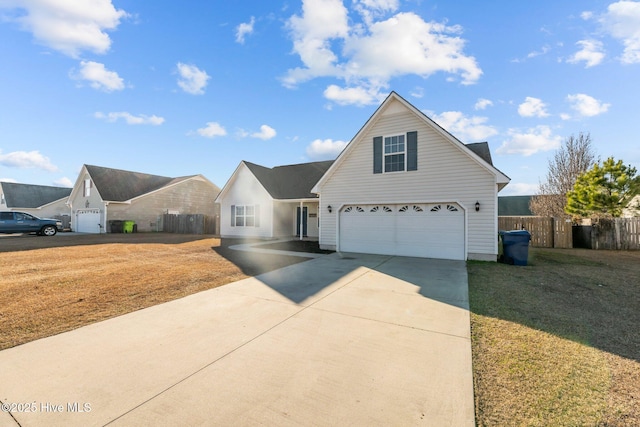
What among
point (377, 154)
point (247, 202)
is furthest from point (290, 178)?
point (377, 154)

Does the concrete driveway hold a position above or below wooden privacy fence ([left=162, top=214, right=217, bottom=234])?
below

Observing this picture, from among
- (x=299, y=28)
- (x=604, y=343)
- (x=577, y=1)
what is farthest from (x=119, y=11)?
(x=604, y=343)

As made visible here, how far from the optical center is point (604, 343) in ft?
11.6

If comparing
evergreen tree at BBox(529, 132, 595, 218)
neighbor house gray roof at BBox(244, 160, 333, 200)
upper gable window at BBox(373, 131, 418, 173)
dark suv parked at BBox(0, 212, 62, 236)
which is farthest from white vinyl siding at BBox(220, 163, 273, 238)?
evergreen tree at BBox(529, 132, 595, 218)

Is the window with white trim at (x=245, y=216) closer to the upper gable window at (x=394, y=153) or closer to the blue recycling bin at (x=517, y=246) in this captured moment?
the upper gable window at (x=394, y=153)

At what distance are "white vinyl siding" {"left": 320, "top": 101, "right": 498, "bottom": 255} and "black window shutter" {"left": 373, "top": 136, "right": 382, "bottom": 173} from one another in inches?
7.5

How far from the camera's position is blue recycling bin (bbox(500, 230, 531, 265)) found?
29.8 ft

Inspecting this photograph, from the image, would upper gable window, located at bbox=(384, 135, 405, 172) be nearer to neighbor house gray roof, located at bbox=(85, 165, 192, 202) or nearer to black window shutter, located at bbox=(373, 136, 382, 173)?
black window shutter, located at bbox=(373, 136, 382, 173)

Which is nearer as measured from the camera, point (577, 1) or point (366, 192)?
point (577, 1)

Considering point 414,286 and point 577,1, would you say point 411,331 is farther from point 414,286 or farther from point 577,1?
point 577,1

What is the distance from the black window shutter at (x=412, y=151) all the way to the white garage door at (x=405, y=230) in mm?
1629

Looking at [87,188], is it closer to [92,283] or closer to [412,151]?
[92,283]

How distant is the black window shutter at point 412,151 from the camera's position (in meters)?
11.1

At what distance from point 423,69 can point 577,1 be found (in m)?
4.50
